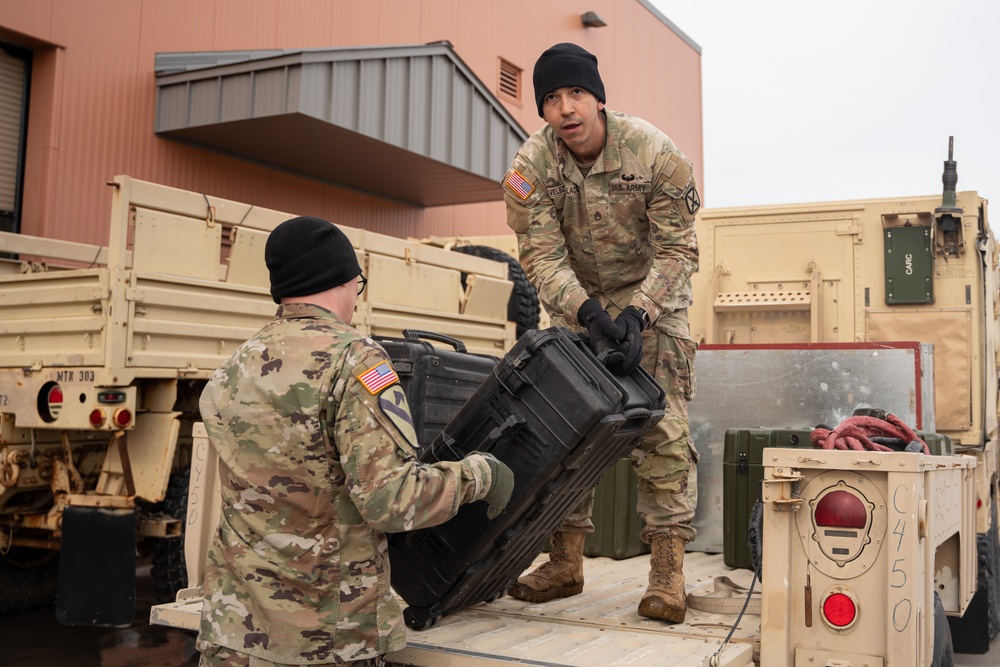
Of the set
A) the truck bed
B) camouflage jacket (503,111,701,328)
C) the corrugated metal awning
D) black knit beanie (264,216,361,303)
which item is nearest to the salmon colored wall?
the corrugated metal awning

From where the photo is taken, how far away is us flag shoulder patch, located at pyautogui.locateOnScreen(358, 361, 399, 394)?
7.43ft

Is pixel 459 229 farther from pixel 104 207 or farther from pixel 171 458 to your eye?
pixel 171 458

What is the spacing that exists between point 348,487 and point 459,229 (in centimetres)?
1244

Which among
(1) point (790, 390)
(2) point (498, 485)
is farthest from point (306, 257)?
(1) point (790, 390)

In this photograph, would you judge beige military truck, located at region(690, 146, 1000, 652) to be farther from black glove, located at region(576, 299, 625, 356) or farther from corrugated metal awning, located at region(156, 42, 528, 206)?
corrugated metal awning, located at region(156, 42, 528, 206)

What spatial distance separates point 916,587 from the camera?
2441mm

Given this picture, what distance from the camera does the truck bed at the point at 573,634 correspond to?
2.61m

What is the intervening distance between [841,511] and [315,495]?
54.1 inches

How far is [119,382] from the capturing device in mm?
5113

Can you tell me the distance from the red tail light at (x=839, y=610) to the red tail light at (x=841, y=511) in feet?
0.61

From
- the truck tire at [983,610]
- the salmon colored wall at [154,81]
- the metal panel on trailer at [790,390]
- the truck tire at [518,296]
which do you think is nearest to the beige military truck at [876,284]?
the truck tire at [983,610]

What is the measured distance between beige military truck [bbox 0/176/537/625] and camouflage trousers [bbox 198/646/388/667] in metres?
2.72

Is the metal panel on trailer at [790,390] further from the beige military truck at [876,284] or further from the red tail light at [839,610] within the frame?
the red tail light at [839,610]

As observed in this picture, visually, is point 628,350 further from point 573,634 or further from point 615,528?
point 615,528
